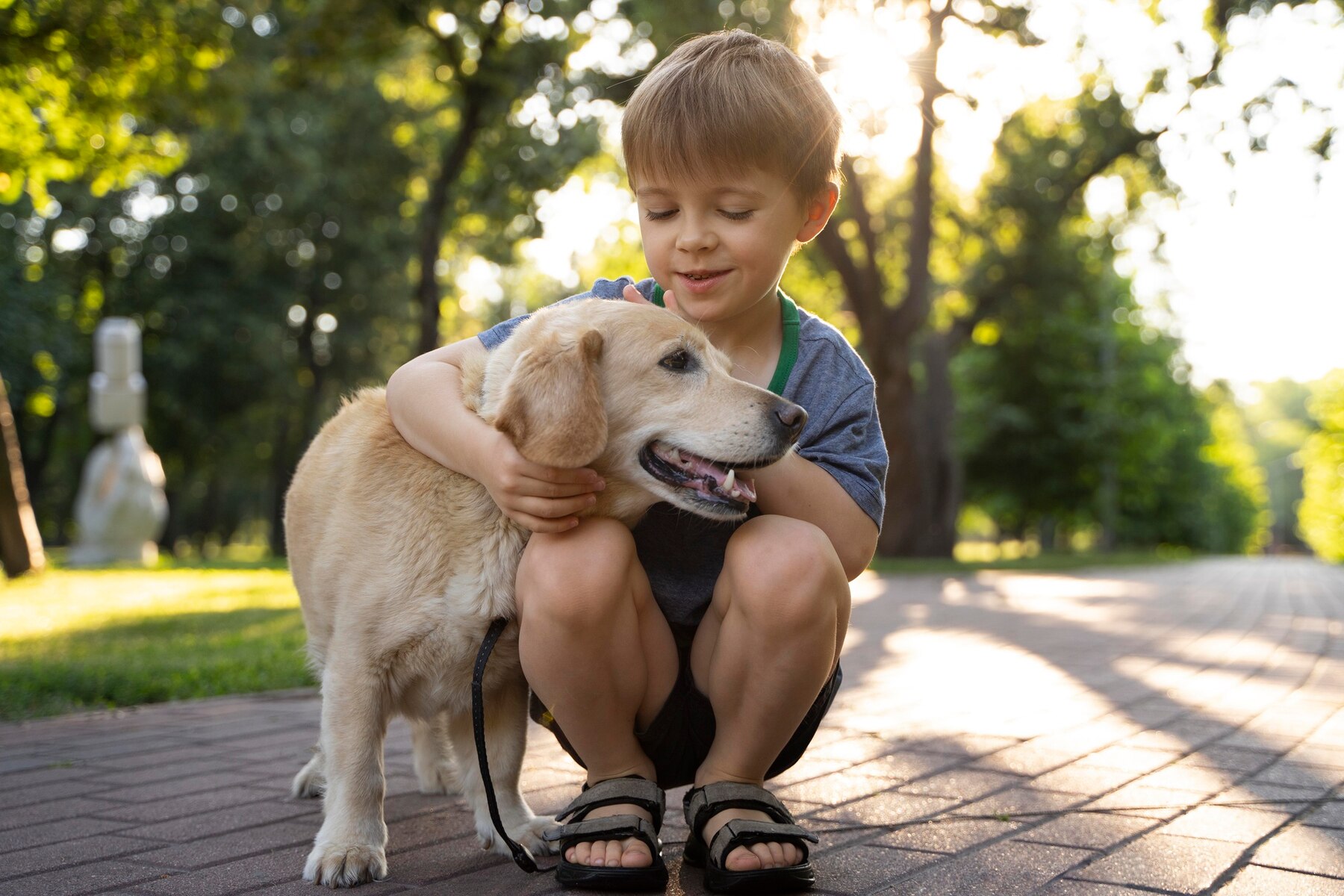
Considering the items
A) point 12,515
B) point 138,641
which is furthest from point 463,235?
point 138,641

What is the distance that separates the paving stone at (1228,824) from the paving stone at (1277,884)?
0.29m

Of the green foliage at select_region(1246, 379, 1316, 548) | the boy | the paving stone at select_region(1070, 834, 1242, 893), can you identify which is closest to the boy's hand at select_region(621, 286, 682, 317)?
the boy

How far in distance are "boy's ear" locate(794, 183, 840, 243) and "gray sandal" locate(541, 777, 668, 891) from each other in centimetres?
146

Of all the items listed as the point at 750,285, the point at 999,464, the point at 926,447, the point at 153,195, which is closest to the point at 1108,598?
the point at 926,447

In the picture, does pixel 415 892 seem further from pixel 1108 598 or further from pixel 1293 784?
pixel 1108 598

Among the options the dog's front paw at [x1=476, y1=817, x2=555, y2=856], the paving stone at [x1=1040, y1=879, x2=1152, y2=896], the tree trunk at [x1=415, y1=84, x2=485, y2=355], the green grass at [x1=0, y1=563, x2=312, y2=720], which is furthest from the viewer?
the tree trunk at [x1=415, y1=84, x2=485, y2=355]

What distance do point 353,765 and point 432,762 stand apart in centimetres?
93

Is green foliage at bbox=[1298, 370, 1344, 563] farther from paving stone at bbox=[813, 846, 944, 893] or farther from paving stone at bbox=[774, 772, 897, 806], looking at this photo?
paving stone at bbox=[813, 846, 944, 893]

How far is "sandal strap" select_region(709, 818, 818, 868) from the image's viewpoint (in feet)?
7.92

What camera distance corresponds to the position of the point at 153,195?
2911 cm

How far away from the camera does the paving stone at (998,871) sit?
238cm

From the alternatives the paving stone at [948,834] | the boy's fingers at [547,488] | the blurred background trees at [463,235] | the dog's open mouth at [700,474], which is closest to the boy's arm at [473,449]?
the boy's fingers at [547,488]

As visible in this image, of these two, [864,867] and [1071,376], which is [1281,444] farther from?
[864,867]

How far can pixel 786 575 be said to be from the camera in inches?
98.5
